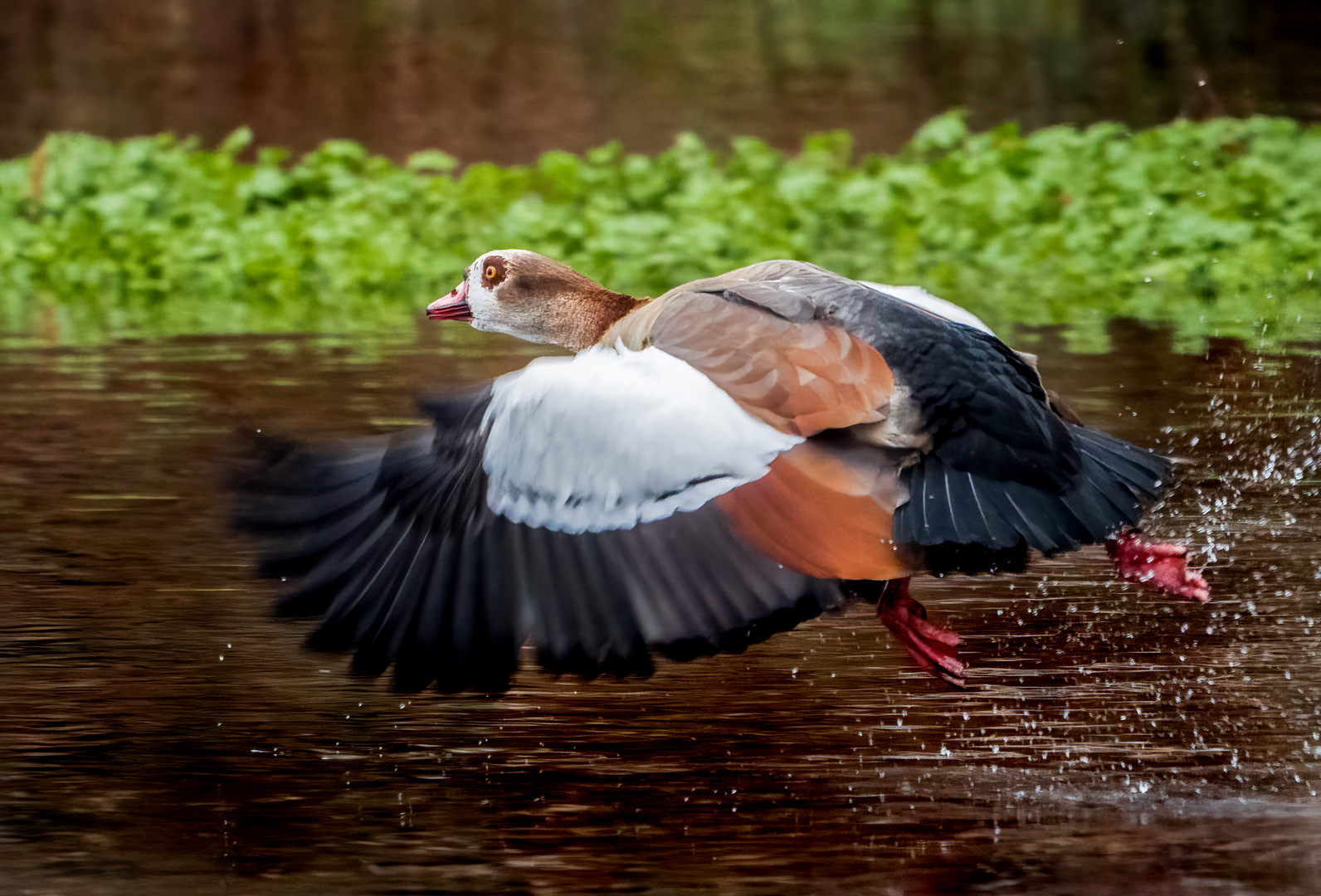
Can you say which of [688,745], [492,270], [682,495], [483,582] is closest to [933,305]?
[682,495]

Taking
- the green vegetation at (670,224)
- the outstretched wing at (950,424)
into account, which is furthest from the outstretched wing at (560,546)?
the green vegetation at (670,224)

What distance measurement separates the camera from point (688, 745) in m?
4.27

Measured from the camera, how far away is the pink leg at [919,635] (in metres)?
4.47

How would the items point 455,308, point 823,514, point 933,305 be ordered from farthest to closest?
point 455,308
point 933,305
point 823,514

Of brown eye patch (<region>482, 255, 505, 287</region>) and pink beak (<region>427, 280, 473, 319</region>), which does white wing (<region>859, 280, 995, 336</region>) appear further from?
pink beak (<region>427, 280, 473, 319</region>)

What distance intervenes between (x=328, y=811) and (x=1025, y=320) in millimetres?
6069

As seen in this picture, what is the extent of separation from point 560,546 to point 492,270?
1.99m

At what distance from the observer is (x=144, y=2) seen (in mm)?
20016

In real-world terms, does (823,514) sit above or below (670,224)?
above

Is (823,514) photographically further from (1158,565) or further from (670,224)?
(670,224)

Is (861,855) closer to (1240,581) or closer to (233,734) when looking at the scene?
(233,734)

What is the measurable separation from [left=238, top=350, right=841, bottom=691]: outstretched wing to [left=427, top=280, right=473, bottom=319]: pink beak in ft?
5.87

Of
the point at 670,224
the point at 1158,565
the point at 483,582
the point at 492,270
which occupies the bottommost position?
the point at 670,224

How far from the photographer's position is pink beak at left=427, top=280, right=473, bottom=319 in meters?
5.92
